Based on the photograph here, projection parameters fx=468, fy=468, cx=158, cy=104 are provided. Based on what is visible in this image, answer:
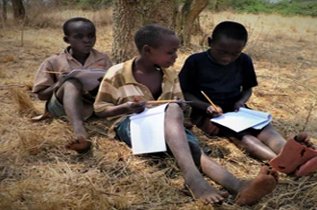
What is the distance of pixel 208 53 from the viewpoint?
127 inches

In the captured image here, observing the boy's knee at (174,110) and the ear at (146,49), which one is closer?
the boy's knee at (174,110)

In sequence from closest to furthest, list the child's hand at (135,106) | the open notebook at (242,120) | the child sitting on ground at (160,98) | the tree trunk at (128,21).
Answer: the child sitting on ground at (160,98), the child's hand at (135,106), the open notebook at (242,120), the tree trunk at (128,21)

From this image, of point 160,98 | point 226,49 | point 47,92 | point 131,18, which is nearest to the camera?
point 160,98

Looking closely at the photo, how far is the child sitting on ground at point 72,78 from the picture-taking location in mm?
3108

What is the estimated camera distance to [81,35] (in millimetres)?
3250

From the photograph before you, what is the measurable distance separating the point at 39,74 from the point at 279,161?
173cm

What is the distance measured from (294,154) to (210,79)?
0.95 meters

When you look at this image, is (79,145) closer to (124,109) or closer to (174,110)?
(124,109)

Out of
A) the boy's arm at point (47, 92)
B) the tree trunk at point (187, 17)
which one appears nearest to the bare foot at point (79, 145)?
the boy's arm at point (47, 92)

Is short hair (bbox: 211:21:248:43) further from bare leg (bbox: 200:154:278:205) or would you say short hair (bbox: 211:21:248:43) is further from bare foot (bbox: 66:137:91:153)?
bare foot (bbox: 66:137:91:153)

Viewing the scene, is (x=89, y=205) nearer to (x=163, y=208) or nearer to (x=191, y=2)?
(x=163, y=208)

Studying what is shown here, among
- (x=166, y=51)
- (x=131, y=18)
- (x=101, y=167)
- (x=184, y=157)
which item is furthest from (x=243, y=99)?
(x=131, y=18)

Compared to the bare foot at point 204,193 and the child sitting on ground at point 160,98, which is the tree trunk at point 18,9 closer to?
the child sitting on ground at point 160,98

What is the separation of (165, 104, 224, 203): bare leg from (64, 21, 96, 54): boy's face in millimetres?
959
